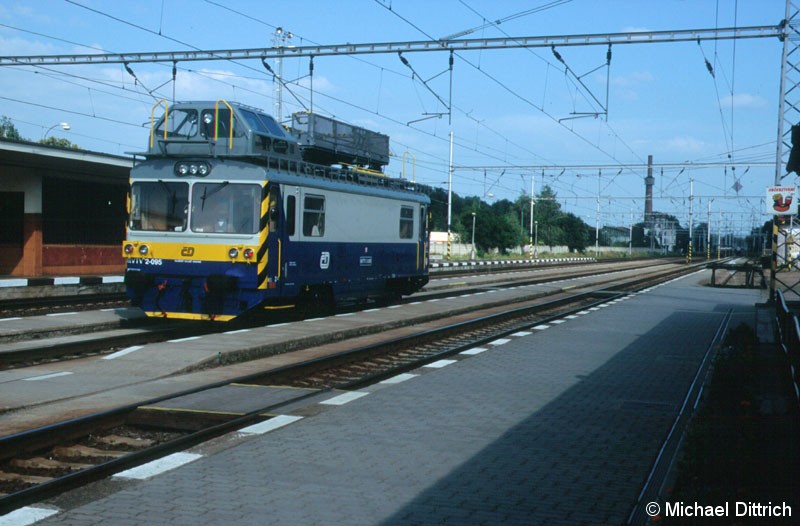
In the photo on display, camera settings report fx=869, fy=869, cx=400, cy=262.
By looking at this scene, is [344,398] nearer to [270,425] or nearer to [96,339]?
[270,425]

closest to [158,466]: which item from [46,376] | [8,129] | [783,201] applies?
[46,376]

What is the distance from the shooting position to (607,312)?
24.0 metres

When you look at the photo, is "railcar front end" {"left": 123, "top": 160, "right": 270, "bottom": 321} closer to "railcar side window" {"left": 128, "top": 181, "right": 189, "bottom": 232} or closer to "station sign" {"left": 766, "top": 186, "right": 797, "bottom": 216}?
"railcar side window" {"left": 128, "top": 181, "right": 189, "bottom": 232}

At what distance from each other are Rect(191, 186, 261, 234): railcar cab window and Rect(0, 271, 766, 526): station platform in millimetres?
5238

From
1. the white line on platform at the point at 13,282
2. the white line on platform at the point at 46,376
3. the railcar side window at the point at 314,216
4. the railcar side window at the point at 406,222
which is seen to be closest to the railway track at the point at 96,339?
the white line on platform at the point at 46,376

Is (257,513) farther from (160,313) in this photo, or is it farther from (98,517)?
(160,313)

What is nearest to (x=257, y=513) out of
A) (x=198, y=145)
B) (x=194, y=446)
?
(x=194, y=446)

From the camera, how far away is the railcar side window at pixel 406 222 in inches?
924

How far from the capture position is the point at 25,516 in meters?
5.32

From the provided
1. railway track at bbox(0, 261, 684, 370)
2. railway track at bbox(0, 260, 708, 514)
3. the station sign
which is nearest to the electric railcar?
railway track at bbox(0, 261, 684, 370)

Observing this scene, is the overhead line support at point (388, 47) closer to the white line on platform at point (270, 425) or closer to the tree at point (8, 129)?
the white line on platform at point (270, 425)

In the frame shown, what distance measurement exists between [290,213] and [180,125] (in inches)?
113

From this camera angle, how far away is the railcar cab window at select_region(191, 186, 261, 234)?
631 inches

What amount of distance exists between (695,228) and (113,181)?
139628mm
